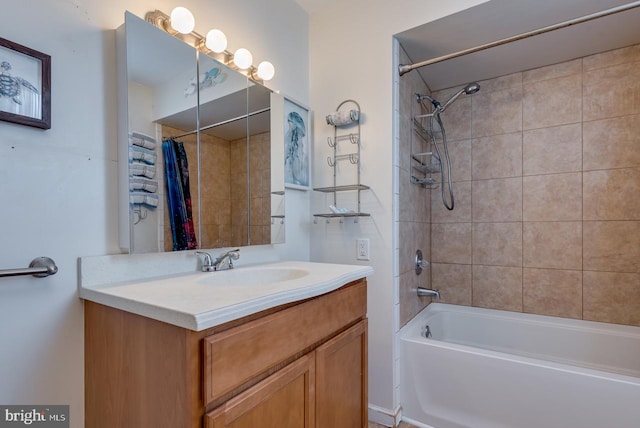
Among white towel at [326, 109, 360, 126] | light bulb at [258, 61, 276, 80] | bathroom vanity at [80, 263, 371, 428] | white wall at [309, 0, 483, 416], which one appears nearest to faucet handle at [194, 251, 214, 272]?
bathroom vanity at [80, 263, 371, 428]

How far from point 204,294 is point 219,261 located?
0.49 m

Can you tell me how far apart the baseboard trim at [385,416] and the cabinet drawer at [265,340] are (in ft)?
2.73

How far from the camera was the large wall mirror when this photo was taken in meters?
1.12

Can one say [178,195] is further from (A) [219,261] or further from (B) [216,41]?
(B) [216,41]

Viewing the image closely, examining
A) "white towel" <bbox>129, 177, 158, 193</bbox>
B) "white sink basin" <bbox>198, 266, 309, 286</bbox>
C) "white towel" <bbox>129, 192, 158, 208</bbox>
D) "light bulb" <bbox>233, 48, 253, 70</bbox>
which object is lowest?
"white sink basin" <bbox>198, 266, 309, 286</bbox>

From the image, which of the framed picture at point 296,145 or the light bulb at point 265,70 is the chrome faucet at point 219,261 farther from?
the light bulb at point 265,70

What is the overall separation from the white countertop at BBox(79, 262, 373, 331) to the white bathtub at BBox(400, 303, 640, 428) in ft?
2.72

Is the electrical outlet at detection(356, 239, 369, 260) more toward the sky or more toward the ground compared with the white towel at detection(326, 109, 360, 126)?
more toward the ground

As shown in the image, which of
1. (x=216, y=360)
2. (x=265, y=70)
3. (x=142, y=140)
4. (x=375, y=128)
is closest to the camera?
(x=216, y=360)

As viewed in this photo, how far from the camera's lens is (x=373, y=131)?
6.03 feet

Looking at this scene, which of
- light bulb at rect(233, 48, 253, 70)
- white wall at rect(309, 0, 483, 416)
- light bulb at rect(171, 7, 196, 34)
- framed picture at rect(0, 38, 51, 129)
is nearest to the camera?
framed picture at rect(0, 38, 51, 129)

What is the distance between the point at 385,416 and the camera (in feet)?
5.73

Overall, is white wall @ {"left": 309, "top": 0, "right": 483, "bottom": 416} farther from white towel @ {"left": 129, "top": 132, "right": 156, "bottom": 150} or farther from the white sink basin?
white towel @ {"left": 129, "top": 132, "right": 156, "bottom": 150}

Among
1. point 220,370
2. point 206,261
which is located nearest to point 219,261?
point 206,261
